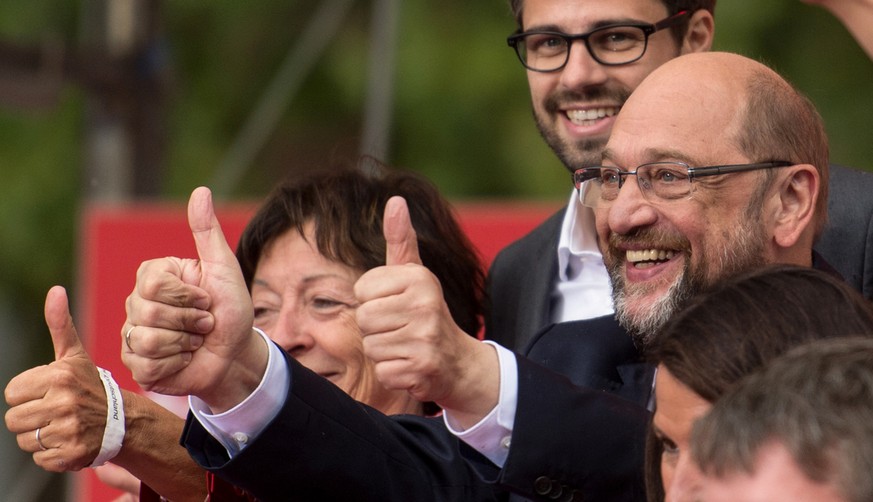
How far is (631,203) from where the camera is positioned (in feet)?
7.45

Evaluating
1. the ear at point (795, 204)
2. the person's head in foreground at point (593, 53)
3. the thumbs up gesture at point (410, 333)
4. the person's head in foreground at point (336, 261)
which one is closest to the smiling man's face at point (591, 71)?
the person's head in foreground at point (593, 53)

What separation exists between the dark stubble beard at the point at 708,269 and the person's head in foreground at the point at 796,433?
709mm

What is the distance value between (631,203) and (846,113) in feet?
15.1

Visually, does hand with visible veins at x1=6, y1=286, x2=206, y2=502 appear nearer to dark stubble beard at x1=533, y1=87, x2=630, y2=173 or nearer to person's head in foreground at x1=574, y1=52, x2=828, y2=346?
person's head in foreground at x1=574, y1=52, x2=828, y2=346

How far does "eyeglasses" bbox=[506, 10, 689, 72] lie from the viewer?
9.41ft

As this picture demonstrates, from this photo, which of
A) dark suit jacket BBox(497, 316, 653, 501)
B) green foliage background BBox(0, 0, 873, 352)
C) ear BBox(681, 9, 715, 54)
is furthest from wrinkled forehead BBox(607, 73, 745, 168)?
green foliage background BBox(0, 0, 873, 352)

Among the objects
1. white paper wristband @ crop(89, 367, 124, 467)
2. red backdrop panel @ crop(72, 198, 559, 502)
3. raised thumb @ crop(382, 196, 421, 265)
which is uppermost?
raised thumb @ crop(382, 196, 421, 265)

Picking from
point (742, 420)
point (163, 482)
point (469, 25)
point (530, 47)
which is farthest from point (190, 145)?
point (742, 420)

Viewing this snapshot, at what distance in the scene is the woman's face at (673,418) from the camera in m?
1.76

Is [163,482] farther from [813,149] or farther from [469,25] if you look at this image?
[469,25]

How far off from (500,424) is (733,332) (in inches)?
16.0

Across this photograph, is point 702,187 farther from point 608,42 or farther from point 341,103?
point 341,103

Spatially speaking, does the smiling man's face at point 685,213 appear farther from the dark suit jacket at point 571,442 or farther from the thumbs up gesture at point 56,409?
the thumbs up gesture at point 56,409

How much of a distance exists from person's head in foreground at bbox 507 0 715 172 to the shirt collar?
10cm
